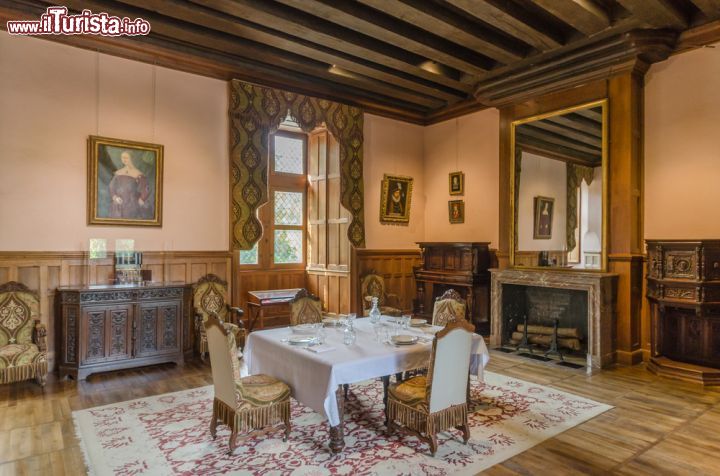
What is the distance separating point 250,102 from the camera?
6391mm

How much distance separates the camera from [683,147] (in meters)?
5.29

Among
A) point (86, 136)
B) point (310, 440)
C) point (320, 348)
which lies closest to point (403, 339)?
point (320, 348)

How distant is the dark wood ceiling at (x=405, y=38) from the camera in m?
4.68

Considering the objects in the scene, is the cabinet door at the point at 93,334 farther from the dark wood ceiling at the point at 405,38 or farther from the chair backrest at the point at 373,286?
the chair backrest at the point at 373,286

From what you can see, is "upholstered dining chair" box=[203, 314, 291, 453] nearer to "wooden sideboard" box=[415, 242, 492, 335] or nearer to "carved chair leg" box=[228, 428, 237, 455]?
"carved chair leg" box=[228, 428, 237, 455]

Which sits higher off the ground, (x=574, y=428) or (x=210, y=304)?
(x=210, y=304)

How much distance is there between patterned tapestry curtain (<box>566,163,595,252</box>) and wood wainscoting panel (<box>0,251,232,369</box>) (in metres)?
5.22

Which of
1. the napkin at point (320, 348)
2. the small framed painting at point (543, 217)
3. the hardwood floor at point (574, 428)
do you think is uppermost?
the small framed painting at point (543, 217)

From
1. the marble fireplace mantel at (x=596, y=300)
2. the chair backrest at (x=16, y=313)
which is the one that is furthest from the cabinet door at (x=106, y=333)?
the marble fireplace mantel at (x=596, y=300)

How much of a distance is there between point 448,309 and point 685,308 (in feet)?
8.83

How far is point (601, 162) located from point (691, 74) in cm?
135

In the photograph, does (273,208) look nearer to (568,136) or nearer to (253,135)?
(253,135)

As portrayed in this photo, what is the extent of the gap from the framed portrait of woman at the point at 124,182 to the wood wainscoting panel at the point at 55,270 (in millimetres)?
469

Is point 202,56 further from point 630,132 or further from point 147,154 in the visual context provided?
point 630,132
